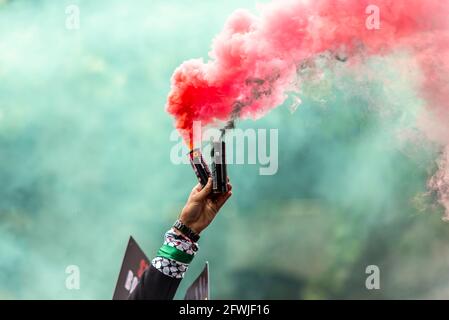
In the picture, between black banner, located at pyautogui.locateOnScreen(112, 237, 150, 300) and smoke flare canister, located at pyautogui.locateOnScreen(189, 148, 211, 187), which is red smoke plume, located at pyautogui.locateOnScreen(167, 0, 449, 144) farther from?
black banner, located at pyautogui.locateOnScreen(112, 237, 150, 300)

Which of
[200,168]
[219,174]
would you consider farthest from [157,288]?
[200,168]

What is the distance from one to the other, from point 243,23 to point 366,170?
18.2 feet

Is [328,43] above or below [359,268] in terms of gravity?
above

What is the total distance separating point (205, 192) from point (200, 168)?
336 mm

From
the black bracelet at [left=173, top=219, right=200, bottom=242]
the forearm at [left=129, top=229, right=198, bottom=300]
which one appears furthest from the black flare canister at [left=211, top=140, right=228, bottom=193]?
the forearm at [left=129, top=229, right=198, bottom=300]

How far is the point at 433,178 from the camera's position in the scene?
432 inches

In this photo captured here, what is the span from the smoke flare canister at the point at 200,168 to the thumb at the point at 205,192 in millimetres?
132

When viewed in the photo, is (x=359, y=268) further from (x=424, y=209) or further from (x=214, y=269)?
(x=214, y=269)

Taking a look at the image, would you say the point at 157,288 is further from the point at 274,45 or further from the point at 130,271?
the point at 274,45

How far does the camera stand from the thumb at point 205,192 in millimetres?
4707

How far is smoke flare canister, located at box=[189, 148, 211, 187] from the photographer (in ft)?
16.3

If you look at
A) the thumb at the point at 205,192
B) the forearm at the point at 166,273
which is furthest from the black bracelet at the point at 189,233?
the thumb at the point at 205,192

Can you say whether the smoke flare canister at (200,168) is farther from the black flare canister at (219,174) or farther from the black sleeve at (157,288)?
the black sleeve at (157,288)
